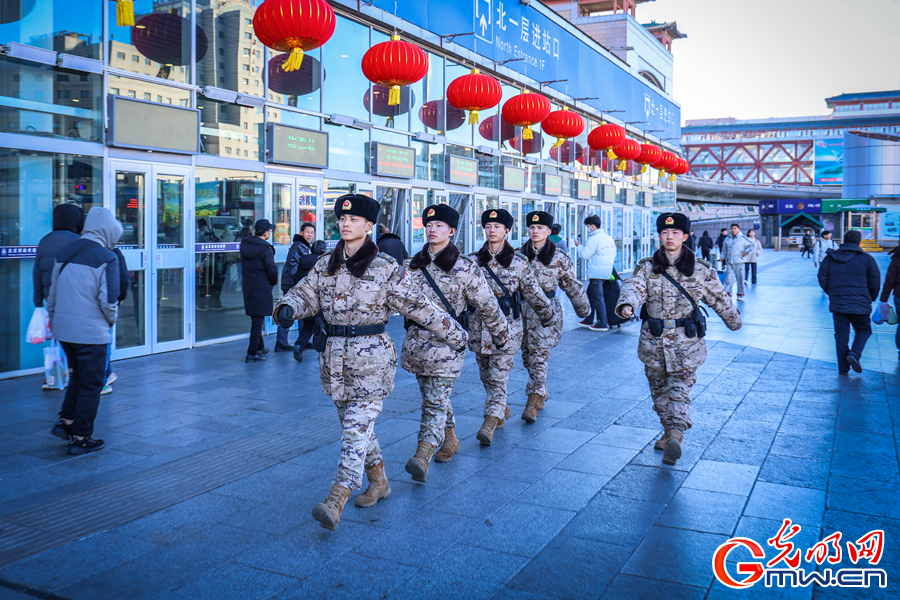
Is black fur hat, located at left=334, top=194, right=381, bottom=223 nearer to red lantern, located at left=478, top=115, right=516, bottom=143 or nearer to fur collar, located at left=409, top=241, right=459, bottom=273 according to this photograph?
fur collar, located at left=409, top=241, right=459, bottom=273

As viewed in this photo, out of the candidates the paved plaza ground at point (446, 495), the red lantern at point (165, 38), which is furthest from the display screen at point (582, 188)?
the paved plaza ground at point (446, 495)

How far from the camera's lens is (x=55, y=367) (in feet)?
22.7

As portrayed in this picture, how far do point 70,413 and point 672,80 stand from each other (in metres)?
30.3

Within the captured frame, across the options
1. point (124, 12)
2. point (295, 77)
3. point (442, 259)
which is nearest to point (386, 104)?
point (295, 77)

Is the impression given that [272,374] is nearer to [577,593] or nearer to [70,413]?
[70,413]

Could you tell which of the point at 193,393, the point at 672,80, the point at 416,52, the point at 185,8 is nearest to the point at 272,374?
the point at 193,393

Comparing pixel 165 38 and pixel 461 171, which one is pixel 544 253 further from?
pixel 461 171

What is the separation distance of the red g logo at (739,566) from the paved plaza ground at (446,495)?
0.14ft

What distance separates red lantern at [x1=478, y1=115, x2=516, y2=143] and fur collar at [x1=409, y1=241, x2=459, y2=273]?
11.9m

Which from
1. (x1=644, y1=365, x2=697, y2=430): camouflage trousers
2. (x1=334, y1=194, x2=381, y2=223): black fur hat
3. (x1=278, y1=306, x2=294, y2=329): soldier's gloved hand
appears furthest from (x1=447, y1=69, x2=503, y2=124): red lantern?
(x1=278, y1=306, x2=294, y2=329): soldier's gloved hand

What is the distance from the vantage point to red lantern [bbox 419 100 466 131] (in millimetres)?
14336

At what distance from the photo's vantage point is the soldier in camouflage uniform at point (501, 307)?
5.41 m

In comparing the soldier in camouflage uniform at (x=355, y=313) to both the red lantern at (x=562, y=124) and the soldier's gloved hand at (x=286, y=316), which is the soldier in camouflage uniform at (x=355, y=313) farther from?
the red lantern at (x=562, y=124)

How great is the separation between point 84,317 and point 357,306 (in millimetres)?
2493
